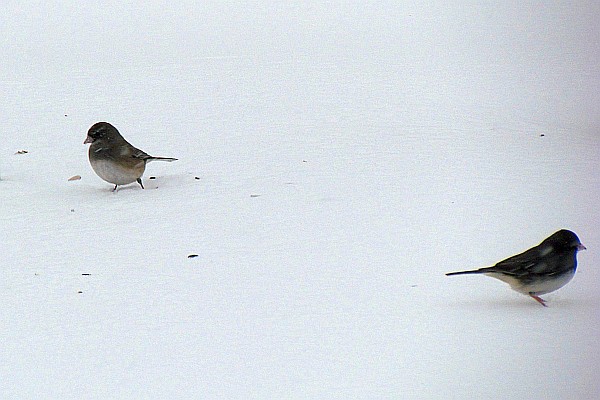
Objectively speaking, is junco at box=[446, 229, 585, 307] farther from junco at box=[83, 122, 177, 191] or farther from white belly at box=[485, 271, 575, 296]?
junco at box=[83, 122, 177, 191]

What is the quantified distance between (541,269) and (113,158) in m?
2.94

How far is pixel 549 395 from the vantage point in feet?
8.61

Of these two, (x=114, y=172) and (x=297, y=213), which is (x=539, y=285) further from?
(x=114, y=172)

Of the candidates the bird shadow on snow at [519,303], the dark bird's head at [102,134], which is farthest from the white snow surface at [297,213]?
the dark bird's head at [102,134]

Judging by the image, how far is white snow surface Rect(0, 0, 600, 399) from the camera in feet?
9.67

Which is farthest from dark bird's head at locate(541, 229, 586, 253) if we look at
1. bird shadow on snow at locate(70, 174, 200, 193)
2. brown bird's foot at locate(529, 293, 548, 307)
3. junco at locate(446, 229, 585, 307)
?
bird shadow on snow at locate(70, 174, 200, 193)

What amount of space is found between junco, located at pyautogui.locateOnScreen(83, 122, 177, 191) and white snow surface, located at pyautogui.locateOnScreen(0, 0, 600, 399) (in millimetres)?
137

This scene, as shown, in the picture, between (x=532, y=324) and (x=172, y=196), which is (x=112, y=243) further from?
(x=532, y=324)

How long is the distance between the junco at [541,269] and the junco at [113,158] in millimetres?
2708

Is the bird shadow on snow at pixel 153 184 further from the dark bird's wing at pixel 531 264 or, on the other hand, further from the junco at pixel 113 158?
the dark bird's wing at pixel 531 264

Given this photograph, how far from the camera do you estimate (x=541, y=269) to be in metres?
3.30

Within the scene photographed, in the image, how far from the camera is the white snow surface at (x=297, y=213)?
295cm

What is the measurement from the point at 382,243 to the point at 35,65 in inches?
226

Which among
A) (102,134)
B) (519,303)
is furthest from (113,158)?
(519,303)
